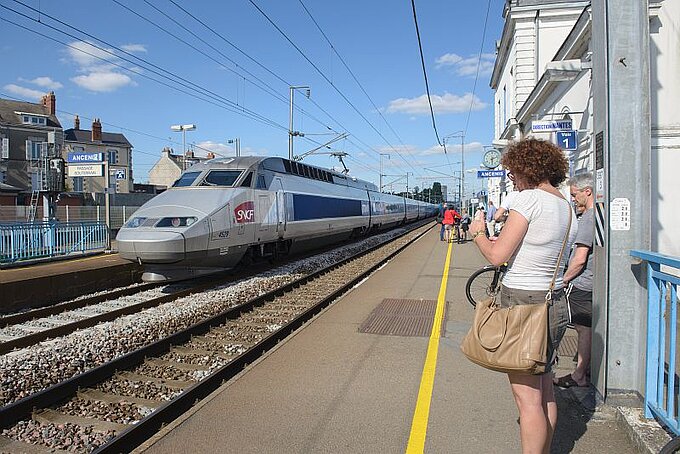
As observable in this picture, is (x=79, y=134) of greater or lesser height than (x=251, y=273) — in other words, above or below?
above

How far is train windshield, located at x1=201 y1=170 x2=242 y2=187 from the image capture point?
1231cm

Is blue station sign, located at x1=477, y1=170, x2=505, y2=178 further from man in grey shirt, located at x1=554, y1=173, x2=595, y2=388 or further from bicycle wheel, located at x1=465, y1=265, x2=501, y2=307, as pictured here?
man in grey shirt, located at x1=554, y1=173, x2=595, y2=388

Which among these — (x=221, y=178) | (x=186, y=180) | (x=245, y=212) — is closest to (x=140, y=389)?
(x=245, y=212)

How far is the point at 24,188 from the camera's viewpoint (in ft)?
159

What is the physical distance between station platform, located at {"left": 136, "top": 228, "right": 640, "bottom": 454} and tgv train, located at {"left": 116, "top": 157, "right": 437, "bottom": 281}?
423 centimetres

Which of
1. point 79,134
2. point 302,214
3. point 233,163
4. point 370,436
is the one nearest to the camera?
point 370,436

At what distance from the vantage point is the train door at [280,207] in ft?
46.2

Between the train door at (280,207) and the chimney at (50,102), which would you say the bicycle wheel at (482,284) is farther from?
the chimney at (50,102)

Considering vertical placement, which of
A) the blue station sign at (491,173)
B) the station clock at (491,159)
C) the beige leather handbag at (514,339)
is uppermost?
the station clock at (491,159)

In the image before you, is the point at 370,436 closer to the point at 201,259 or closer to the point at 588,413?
the point at 588,413

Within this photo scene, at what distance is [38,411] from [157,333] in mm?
2838

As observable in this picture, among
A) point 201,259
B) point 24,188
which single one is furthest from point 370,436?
point 24,188

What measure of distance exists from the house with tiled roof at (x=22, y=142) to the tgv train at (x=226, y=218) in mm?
38050

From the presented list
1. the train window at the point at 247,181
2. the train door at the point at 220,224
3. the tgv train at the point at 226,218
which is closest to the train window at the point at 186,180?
the tgv train at the point at 226,218
